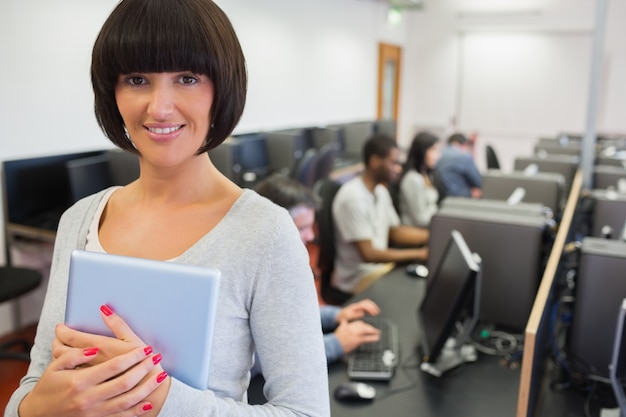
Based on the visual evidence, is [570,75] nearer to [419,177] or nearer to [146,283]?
[419,177]

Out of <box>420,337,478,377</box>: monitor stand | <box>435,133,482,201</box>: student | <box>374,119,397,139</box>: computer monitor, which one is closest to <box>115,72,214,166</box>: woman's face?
<box>420,337,478,377</box>: monitor stand

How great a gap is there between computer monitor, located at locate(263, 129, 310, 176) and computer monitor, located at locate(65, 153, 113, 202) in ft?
6.21

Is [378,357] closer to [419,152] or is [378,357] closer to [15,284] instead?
[15,284]

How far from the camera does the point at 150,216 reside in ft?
2.64

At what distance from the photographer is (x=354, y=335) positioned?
1646 mm

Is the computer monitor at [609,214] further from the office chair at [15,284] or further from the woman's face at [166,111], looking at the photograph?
the office chair at [15,284]

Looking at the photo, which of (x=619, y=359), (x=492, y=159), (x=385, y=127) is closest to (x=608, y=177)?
(x=619, y=359)

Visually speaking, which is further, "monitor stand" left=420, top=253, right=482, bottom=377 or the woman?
the woman

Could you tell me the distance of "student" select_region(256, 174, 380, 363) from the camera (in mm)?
1617

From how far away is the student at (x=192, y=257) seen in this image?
63cm

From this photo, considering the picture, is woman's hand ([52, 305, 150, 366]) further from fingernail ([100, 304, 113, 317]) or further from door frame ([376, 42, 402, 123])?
door frame ([376, 42, 402, 123])

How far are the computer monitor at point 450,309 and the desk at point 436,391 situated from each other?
0.13 ft

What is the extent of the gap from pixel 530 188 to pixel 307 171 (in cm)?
162

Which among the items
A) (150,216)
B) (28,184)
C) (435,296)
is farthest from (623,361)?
(28,184)
